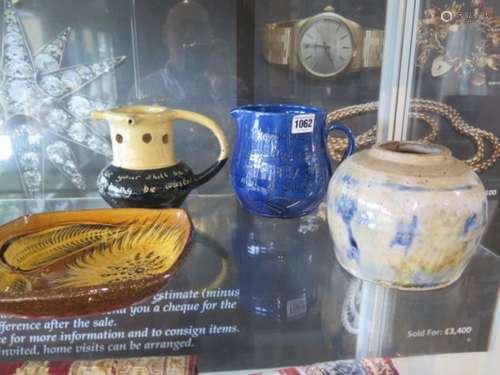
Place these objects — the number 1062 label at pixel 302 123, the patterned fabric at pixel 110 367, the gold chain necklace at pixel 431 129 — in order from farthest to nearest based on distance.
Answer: the gold chain necklace at pixel 431 129
the number 1062 label at pixel 302 123
the patterned fabric at pixel 110 367

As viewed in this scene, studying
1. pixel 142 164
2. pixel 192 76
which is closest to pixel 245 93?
pixel 192 76

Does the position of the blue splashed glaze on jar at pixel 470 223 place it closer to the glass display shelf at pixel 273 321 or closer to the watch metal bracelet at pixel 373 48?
the glass display shelf at pixel 273 321

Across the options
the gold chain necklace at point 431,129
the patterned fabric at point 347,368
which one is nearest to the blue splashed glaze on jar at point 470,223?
the patterned fabric at point 347,368

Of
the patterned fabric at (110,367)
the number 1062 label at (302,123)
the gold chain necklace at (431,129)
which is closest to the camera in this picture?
the patterned fabric at (110,367)

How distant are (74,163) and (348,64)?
33 centimetres

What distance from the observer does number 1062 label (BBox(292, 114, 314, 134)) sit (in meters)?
0.40

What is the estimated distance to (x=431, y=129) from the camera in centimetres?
52

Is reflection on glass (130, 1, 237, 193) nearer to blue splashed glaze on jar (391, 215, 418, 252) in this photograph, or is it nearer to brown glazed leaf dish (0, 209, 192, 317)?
brown glazed leaf dish (0, 209, 192, 317)

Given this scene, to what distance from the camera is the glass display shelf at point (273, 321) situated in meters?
0.31

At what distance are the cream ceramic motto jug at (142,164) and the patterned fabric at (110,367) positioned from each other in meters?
0.15

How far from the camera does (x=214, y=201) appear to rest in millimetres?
531

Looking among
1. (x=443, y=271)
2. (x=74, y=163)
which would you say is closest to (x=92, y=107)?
(x=74, y=163)

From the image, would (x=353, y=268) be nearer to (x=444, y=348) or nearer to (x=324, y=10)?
(x=444, y=348)

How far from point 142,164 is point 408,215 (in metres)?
0.23
